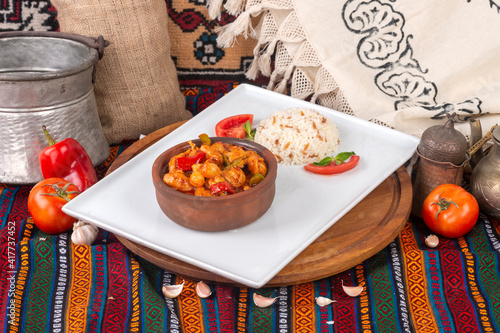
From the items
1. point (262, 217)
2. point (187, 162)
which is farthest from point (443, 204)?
point (187, 162)

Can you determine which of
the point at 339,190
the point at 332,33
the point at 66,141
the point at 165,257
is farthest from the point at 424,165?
the point at 66,141

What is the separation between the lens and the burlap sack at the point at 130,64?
2.42 meters

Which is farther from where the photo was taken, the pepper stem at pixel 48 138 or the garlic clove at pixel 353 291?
the pepper stem at pixel 48 138

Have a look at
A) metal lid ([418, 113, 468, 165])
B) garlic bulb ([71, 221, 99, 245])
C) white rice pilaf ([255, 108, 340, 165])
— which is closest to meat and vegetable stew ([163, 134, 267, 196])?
white rice pilaf ([255, 108, 340, 165])

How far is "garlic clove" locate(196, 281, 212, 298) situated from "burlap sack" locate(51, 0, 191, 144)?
3.51 feet

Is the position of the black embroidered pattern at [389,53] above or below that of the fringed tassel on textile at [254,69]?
above

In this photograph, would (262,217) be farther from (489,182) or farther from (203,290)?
(489,182)

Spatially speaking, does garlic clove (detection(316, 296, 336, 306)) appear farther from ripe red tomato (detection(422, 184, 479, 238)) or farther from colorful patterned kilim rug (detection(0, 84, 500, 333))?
ripe red tomato (detection(422, 184, 479, 238))

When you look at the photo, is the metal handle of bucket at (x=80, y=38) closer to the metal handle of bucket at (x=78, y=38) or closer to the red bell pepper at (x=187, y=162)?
the metal handle of bucket at (x=78, y=38)

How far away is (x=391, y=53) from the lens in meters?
2.46

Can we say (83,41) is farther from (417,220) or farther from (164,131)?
(417,220)

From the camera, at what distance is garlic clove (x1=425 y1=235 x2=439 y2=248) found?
198 centimetres

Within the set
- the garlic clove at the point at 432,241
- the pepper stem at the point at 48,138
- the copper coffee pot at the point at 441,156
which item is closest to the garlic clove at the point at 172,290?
the pepper stem at the point at 48,138

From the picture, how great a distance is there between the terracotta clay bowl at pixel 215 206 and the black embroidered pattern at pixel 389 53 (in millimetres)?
919
